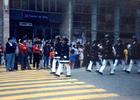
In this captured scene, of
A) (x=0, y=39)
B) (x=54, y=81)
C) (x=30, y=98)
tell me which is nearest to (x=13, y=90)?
(x=30, y=98)

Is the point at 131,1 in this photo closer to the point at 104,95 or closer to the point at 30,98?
the point at 104,95

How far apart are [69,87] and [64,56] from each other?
9.23ft

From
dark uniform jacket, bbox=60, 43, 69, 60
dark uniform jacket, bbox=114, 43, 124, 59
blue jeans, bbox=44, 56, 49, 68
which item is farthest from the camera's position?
blue jeans, bbox=44, 56, 49, 68

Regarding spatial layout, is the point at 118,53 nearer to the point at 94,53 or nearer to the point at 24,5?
the point at 94,53

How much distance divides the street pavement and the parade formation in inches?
30.4

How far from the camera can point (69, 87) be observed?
493 inches

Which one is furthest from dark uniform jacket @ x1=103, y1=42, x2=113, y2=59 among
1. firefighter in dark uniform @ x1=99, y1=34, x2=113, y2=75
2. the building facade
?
the building facade

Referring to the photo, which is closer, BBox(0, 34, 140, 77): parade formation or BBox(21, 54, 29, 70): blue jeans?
BBox(0, 34, 140, 77): parade formation

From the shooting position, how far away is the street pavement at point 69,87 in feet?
35.9

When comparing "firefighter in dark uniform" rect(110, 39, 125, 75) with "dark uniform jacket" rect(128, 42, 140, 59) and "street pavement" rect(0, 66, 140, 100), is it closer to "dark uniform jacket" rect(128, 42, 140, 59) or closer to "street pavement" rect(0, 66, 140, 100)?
"dark uniform jacket" rect(128, 42, 140, 59)

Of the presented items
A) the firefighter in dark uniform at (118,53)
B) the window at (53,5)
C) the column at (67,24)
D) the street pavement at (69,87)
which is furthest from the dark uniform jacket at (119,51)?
the window at (53,5)

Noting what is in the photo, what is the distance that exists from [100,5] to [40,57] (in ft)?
18.9

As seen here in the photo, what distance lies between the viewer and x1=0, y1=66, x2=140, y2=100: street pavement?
431 inches

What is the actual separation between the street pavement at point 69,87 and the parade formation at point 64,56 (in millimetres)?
772
